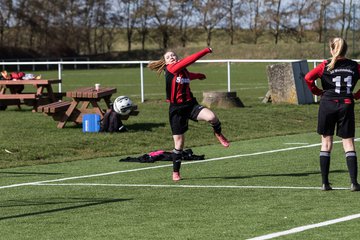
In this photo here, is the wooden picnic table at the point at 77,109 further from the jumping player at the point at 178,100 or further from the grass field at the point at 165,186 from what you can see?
the jumping player at the point at 178,100

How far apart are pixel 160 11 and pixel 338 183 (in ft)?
314

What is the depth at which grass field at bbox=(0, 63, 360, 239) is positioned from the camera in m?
9.66

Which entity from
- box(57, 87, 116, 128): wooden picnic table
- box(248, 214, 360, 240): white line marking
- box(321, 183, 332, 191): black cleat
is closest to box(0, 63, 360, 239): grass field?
box(248, 214, 360, 240): white line marking

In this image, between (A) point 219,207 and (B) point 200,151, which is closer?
(A) point 219,207

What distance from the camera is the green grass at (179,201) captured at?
9.54m

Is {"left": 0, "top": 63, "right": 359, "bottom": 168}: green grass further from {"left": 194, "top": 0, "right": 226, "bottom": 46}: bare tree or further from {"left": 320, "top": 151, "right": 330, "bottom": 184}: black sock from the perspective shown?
{"left": 194, "top": 0, "right": 226, "bottom": 46}: bare tree

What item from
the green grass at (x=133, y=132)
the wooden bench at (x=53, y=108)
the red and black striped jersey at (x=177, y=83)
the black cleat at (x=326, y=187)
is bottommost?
the green grass at (x=133, y=132)

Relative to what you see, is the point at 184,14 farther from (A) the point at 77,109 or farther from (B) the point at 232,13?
(A) the point at 77,109

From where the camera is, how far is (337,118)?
11992mm

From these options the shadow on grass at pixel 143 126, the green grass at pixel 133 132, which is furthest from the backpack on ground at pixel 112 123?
the shadow on grass at pixel 143 126

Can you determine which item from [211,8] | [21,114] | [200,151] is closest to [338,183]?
[200,151]

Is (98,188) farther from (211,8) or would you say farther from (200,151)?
(211,8)

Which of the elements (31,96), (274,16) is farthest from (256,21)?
(31,96)

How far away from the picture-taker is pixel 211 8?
4166 inches
